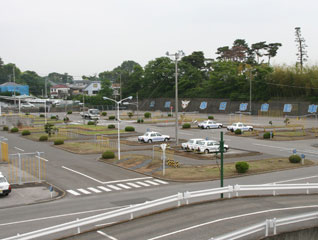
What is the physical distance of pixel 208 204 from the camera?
19.8m

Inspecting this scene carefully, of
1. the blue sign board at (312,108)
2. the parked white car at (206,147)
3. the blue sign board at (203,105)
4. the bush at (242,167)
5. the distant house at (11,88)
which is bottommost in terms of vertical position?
the bush at (242,167)

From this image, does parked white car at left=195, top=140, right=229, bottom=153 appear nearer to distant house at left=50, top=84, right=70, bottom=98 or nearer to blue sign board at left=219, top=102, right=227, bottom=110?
blue sign board at left=219, top=102, right=227, bottom=110

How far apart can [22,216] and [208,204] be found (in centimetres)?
1008

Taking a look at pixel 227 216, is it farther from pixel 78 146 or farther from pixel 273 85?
pixel 273 85

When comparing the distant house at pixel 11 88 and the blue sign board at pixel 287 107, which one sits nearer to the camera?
the blue sign board at pixel 287 107

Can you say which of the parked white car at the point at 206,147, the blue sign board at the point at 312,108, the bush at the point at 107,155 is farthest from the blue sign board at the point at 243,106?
the bush at the point at 107,155

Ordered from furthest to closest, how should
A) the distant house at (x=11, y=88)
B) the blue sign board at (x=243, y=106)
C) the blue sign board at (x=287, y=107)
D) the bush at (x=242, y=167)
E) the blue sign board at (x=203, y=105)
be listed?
the distant house at (x=11, y=88) → the blue sign board at (x=203, y=105) → the blue sign board at (x=243, y=106) → the blue sign board at (x=287, y=107) → the bush at (x=242, y=167)

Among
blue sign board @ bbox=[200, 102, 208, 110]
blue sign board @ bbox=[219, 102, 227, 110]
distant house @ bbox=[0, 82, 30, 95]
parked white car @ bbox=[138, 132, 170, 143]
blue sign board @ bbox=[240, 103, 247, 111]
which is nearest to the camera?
parked white car @ bbox=[138, 132, 170, 143]

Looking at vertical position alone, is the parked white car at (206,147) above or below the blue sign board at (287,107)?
below

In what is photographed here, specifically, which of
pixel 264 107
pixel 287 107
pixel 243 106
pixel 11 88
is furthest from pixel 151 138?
pixel 11 88

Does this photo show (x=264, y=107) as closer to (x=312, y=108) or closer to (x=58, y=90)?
(x=312, y=108)

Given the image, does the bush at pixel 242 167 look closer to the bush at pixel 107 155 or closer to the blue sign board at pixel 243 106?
the bush at pixel 107 155

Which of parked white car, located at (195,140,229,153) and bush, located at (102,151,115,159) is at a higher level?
parked white car, located at (195,140,229,153)

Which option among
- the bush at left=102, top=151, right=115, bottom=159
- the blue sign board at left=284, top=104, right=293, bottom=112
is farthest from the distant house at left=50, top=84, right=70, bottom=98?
the bush at left=102, top=151, right=115, bottom=159
